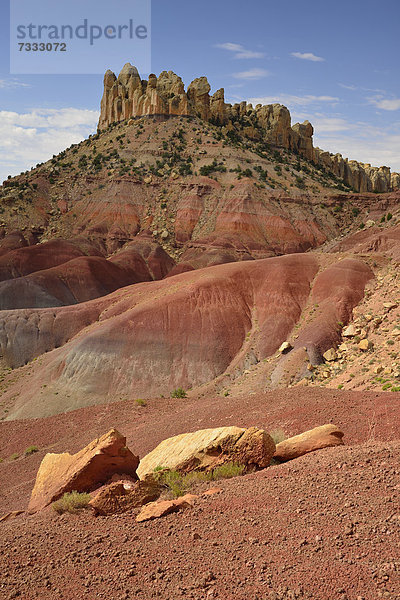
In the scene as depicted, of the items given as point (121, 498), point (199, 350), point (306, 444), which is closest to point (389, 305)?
point (199, 350)

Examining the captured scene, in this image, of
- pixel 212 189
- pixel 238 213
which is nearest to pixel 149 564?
pixel 238 213

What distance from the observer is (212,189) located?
327 ft

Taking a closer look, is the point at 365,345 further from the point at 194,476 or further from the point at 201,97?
the point at 201,97

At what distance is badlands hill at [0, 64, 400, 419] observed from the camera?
37.8m

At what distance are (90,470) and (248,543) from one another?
5.32m

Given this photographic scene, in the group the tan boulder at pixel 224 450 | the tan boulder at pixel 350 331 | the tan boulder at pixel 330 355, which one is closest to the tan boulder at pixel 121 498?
the tan boulder at pixel 224 450

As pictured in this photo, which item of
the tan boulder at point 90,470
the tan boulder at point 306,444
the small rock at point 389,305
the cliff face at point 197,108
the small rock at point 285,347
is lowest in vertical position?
the small rock at point 285,347

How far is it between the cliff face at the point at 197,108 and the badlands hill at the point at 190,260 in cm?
43

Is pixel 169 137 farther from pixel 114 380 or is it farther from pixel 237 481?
pixel 237 481

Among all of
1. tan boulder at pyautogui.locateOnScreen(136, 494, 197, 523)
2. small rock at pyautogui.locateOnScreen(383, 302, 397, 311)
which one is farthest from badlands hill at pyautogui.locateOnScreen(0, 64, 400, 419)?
tan boulder at pyautogui.locateOnScreen(136, 494, 197, 523)

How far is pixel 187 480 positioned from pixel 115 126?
389 feet

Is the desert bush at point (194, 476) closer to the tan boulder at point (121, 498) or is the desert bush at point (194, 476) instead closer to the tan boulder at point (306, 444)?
the tan boulder at point (121, 498)

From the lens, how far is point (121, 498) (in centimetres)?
1075

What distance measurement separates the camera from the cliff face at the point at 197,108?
115 meters
